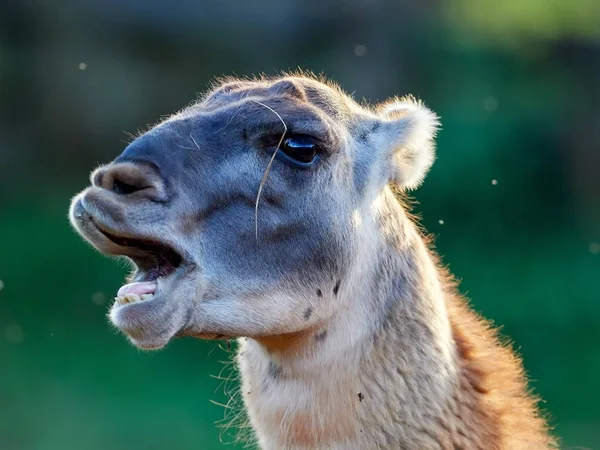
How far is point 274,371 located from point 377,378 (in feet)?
1.24

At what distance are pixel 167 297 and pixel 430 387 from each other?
106 cm

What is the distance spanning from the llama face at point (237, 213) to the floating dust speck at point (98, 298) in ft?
27.7

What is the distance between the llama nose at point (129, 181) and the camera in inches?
129

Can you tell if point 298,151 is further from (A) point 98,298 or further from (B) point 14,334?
(B) point 14,334

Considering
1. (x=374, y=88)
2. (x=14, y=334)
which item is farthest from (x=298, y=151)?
(x=374, y=88)

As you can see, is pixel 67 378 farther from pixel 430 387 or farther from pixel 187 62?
pixel 430 387

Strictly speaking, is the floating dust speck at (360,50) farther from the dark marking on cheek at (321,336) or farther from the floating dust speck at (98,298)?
the dark marking on cheek at (321,336)

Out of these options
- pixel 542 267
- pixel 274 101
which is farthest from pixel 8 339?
pixel 274 101

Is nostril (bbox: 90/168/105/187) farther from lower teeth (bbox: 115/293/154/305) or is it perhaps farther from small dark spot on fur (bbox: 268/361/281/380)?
small dark spot on fur (bbox: 268/361/281/380)

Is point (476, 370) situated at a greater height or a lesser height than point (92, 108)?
lesser

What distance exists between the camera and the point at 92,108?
13.8 metres

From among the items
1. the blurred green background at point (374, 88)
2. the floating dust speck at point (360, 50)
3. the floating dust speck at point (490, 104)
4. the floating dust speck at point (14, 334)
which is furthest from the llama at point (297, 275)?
the floating dust speck at point (490, 104)

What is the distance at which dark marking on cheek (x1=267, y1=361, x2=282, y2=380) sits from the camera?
3688 millimetres

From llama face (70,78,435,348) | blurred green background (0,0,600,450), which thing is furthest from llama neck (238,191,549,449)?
blurred green background (0,0,600,450)
